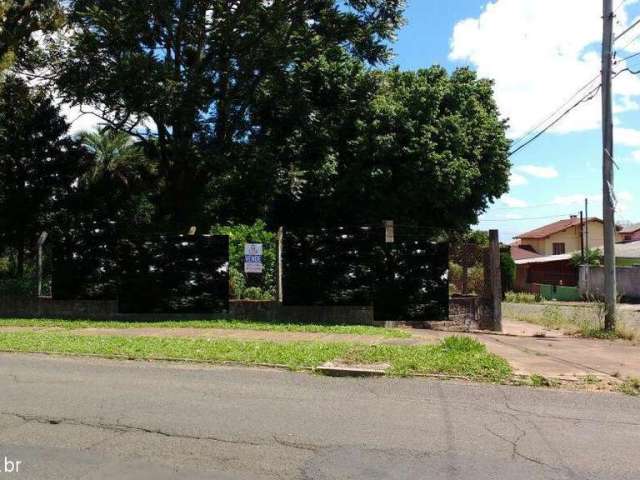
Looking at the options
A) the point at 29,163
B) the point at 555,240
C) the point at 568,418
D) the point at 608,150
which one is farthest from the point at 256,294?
the point at 555,240

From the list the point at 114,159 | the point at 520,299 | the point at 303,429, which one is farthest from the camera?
the point at 520,299

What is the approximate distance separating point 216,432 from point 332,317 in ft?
30.7

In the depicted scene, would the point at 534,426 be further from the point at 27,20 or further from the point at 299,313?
the point at 27,20

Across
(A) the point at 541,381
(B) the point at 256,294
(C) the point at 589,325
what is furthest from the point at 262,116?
(A) the point at 541,381

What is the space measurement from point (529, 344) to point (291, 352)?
5.12 metres

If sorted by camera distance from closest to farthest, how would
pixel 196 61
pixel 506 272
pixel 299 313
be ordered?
pixel 299 313 → pixel 196 61 → pixel 506 272

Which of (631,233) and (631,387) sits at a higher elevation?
(631,233)

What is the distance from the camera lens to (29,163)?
22.2m

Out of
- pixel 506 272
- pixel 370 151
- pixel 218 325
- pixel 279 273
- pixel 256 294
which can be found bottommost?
pixel 218 325

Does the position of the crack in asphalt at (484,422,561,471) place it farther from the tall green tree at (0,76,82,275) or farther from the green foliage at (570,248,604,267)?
the green foliage at (570,248,604,267)

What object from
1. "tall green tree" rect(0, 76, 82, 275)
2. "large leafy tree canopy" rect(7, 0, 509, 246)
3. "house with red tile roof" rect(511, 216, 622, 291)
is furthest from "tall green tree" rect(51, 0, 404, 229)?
"house with red tile roof" rect(511, 216, 622, 291)

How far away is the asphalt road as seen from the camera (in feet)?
16.5

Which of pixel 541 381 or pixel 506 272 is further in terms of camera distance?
pixel 506 272

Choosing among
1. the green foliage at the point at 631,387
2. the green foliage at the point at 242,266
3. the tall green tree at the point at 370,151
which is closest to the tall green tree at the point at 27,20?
the tall green tree at the point at 370,151
